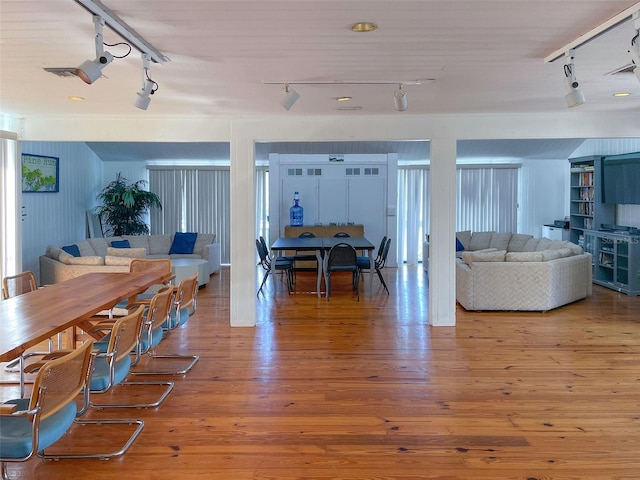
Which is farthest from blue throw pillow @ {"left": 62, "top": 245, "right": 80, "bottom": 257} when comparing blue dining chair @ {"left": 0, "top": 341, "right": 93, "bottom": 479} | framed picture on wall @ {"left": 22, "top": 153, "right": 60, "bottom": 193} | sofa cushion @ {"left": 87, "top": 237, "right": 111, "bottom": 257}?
blue dining chair @ {"left": 0, "top": 341, "right": 93, "bottom": 479}

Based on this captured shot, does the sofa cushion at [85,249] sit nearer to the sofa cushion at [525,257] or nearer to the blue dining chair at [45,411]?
the sofa cushion at [525,257]

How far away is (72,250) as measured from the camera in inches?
342

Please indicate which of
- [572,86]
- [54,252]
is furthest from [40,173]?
[572,86]

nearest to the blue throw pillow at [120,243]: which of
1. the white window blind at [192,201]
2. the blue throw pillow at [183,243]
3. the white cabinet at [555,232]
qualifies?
the blue throw pillow at [183,243]

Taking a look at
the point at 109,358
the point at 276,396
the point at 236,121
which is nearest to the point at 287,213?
the point at 236,121

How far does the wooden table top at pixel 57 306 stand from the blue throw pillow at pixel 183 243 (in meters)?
4.83

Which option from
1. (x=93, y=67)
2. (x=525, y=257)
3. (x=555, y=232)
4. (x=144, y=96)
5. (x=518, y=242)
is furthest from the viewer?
(x=555, y=232)

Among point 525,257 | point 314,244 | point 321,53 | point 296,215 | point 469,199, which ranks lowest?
point 525,257

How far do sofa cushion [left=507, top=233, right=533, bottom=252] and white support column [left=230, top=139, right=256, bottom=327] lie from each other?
566 cm

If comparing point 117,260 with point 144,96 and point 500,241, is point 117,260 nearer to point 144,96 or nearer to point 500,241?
point 144,96

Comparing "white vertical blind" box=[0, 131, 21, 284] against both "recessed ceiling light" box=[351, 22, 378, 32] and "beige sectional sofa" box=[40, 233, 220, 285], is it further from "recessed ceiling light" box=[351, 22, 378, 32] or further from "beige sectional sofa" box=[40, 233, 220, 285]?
"recessed ceiling light" box=[351, 22, 378, 32]

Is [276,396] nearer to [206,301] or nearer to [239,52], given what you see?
[239,52]

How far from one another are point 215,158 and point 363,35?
900 centimetres

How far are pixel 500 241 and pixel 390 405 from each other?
7.34 metres
